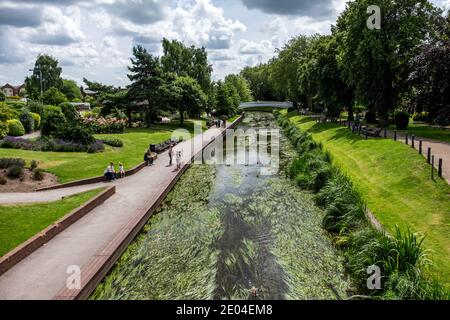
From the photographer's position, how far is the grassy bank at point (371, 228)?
938cm

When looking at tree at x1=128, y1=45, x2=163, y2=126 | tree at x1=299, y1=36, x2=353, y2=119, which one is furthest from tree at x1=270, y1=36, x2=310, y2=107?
tree at x1=128, y1=45, x2=163, y2=126

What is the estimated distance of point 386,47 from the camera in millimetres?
33750

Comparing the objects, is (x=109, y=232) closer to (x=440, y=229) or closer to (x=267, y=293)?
(x=267, y=293)

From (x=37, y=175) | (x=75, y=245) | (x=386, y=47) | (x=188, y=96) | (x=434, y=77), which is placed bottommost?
(x=75, y=245)

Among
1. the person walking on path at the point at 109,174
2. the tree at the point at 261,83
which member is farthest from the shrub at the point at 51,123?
the tree at the point at 261,83

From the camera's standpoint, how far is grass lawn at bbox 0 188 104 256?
490 inches

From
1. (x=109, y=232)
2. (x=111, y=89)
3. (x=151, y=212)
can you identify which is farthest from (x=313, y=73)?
(x=109, y=232)

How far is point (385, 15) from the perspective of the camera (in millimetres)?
34031

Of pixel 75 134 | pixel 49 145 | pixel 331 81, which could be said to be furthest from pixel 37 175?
pixel 331 81

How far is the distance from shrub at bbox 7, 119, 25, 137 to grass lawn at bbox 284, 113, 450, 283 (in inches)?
1104

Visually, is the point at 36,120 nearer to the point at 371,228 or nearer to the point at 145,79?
the point at 145,79

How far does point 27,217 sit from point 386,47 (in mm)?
31419

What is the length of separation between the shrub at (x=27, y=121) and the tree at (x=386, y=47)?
31774 millimetres
